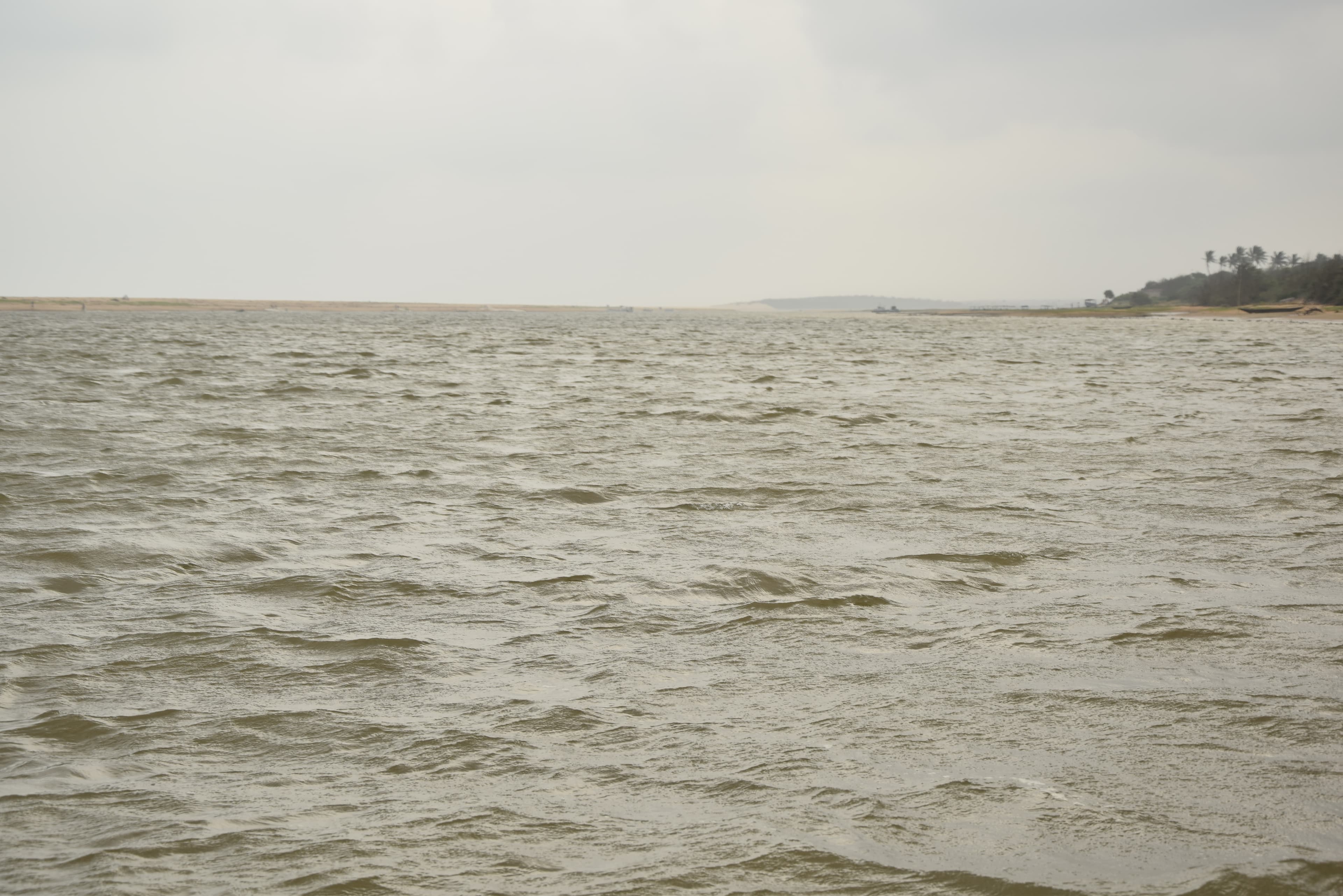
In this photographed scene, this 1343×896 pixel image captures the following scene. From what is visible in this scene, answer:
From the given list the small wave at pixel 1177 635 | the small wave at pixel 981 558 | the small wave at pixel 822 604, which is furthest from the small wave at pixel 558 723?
the small wave at pixel 981 558

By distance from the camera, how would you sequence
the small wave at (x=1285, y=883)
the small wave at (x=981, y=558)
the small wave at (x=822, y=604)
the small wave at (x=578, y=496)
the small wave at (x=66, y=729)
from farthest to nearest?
the small wave at (x=578, y=496) → the small wave at (x=981, y=558) → the small wave at (x=822, y=604) → the small wave at (x=66, y=729) → the small wave at (x=1285, y=883)

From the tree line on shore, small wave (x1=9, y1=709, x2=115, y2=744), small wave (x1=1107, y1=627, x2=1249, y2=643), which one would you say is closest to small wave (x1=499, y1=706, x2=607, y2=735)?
small wave (x1=9, y1=709, x2=115, y2=744)

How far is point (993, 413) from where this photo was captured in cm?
1514

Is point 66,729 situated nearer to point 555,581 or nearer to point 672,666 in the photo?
point 672,666

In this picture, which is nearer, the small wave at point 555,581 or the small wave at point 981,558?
the small wave at point 555,581

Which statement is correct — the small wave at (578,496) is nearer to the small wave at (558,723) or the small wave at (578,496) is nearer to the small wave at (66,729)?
the small wave at (558,723)

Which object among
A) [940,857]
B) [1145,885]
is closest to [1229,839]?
[1145,885]

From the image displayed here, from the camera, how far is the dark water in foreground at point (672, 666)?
299cm

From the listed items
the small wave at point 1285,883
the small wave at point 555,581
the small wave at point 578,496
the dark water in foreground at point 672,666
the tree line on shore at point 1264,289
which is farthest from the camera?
the tree line on shore at point 1264,289

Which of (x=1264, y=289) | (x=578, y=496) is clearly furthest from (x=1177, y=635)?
(x=1264, y=289)

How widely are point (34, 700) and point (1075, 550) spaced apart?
5605 mm

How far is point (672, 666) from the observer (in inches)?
181

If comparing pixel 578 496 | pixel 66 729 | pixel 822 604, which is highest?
pixel 578 496

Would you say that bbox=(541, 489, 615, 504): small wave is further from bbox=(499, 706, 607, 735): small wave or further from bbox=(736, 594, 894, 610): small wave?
bbox=(499, 706, 607, 735): small wave
